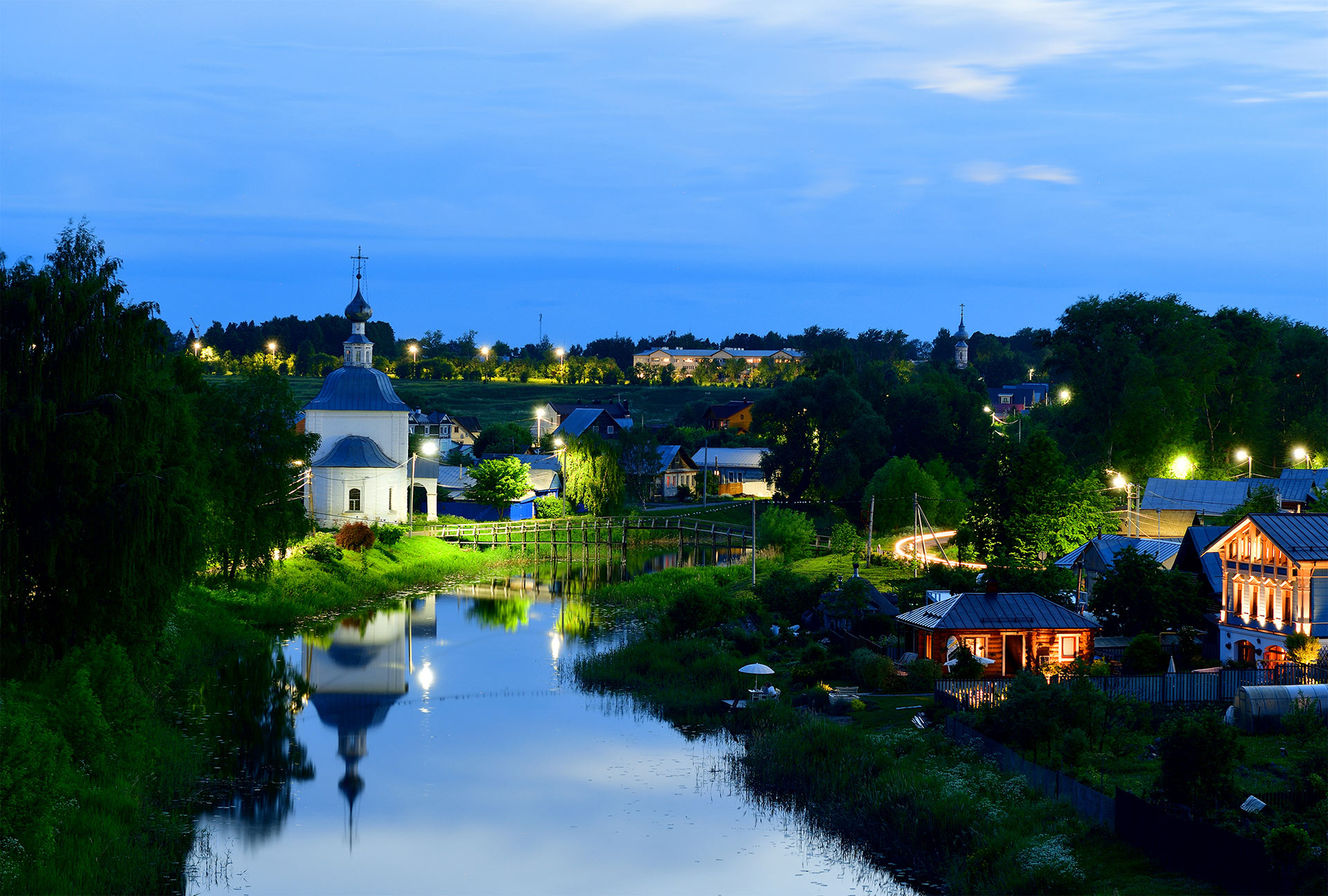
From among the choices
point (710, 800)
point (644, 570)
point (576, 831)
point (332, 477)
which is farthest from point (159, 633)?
point (332, 477)

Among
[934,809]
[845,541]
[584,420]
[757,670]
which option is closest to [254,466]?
[757,670]

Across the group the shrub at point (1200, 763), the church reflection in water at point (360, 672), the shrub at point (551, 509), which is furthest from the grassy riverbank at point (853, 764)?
the shrub at point (551, 509)

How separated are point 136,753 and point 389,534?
35.8 m

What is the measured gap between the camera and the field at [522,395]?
142 metres

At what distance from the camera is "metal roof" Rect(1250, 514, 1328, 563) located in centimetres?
3212

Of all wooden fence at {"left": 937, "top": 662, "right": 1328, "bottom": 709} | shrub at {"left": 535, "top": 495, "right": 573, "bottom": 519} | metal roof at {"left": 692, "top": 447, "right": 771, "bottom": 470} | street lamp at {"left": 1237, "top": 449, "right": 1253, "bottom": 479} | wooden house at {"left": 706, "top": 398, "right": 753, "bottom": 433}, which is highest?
wooden house at {"left": 706, "top": 398, "right": 753, "bottom": 433}

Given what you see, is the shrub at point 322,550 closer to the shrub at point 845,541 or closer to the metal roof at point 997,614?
the shrub at point 845,541

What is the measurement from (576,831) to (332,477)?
47287mm

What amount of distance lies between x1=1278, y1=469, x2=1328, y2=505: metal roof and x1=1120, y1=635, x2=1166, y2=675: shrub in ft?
88.1

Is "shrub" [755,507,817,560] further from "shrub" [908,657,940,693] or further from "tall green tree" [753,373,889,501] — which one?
"shrub" [908,657,940,693]

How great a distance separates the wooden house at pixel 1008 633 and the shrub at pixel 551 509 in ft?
150

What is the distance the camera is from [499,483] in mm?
74000

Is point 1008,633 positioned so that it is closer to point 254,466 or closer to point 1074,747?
point 1074,747

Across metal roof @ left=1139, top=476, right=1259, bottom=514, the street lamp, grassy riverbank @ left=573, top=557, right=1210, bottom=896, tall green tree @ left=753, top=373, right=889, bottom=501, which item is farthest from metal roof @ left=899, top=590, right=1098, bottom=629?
tall green tree @ left=753, top=373, right=889, bottom=501
